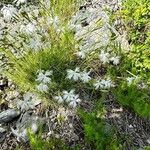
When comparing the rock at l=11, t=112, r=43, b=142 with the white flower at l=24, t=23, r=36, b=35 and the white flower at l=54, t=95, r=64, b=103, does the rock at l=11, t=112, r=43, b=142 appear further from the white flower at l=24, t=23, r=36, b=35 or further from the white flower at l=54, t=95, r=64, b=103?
the white flower at l=24, t=23, r=36, b=35

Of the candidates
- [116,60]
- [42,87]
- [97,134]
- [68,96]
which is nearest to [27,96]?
[42,87]

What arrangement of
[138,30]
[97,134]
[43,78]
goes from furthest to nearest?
1. [138,30]
2. [43,78]
3. [97,134]

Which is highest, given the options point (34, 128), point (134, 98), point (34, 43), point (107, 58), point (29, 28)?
point (29, 28)

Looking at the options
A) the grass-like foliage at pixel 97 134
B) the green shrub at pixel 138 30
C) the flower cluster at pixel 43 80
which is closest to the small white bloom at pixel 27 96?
the flower cluster at pixel 43 80

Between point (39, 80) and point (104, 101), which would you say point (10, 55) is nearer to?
point (39, 80)

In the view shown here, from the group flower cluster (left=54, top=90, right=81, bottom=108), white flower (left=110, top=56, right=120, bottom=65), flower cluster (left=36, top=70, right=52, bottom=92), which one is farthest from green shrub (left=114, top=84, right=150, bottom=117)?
flower cluster (left=36, top=70, right=52, bottom=92)

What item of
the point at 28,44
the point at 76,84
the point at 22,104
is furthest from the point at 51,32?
the point at 22,104

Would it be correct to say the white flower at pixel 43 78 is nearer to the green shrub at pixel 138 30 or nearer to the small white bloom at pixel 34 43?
the small white bloom at pixel 34 43

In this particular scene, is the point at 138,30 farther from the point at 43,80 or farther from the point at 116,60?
the point at 43,80
